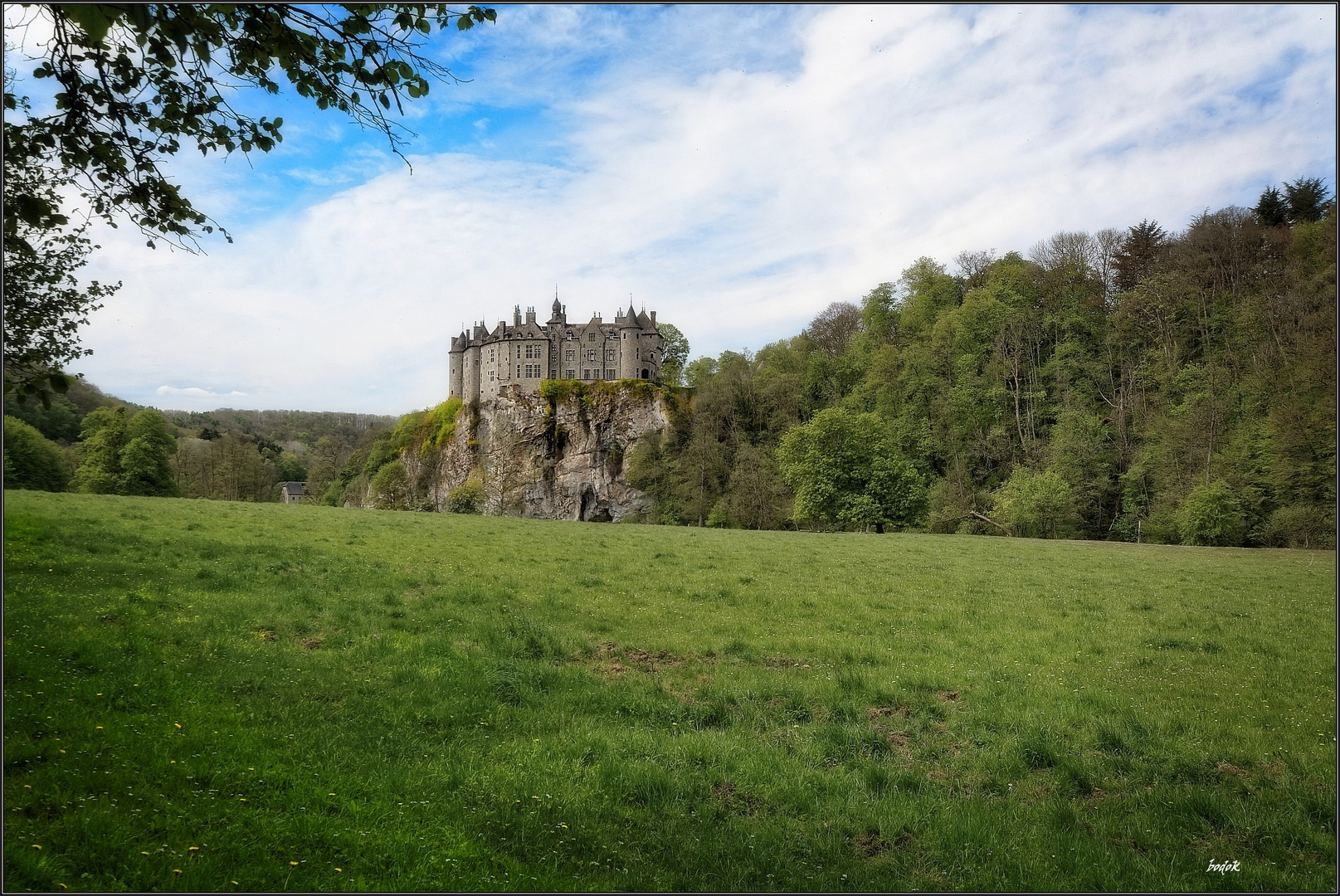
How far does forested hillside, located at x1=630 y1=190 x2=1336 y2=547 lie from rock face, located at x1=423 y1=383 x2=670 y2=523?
39.6 ft

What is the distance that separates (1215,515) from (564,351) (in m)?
86.0

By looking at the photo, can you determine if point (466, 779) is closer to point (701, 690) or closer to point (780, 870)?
point (780, 870)

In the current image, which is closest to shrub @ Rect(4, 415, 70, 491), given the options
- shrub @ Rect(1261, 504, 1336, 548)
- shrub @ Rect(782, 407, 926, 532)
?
shrub @ Rect(1261, 504, 1336, 548)

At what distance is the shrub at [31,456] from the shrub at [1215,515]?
44.8m

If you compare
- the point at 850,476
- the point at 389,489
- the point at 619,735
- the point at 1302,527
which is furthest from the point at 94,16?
the point at 389,489

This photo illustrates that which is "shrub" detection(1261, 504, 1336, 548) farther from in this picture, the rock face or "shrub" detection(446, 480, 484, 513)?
"shrub" detection(446, 480, 484, 513)

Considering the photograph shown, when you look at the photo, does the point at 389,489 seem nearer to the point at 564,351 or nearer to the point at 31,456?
the point at 564,351

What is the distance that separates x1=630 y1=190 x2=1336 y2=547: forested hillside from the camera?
3419 centimetres

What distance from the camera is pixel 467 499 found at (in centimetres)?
8350

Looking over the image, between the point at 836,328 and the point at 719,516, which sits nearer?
the point at 719,516

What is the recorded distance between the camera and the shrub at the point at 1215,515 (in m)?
33.2

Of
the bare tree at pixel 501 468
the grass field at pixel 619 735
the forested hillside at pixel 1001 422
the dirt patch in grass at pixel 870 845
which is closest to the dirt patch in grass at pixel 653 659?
the grass field at pixel 619 735

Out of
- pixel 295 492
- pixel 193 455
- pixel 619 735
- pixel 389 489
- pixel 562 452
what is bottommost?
pixel 619 735

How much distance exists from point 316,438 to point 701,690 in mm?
84157
